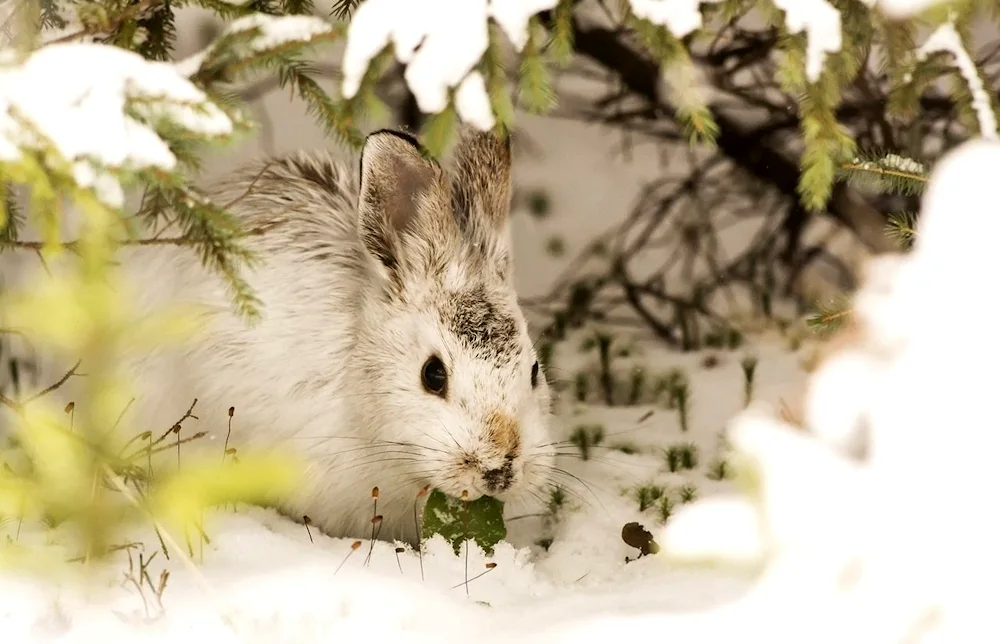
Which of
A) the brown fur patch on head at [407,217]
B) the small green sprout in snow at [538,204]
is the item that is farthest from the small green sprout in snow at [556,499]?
the small green sprout in snow at [538,204]

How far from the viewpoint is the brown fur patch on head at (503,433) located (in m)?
2.77

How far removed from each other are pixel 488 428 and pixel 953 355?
1296 millimetres

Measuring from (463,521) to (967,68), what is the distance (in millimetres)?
1837

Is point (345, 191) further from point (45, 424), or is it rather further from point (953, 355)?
point (953, 355)

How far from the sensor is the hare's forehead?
2.98 meters

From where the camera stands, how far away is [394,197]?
3.16 metres

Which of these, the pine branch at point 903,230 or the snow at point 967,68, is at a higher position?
the snow at point 967,68

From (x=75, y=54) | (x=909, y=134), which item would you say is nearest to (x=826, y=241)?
(x=909, y=134)

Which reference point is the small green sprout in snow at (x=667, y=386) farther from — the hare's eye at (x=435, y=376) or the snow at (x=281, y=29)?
the snow at (x=281, y=29)

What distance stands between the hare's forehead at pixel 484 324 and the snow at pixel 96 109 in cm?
117

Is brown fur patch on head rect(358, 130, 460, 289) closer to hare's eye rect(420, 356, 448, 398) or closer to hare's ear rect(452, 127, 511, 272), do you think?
hare's ear rect(452, 127, 511, 272)

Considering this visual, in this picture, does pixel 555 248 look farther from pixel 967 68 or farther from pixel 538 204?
pixel 967 68

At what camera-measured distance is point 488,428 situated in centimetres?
279

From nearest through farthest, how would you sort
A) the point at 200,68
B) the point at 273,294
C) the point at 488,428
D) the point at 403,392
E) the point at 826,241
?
the point at 200,68 → the point at 488,428 → the point at 403,392 → the point at 273,294 → the point at 826,241
